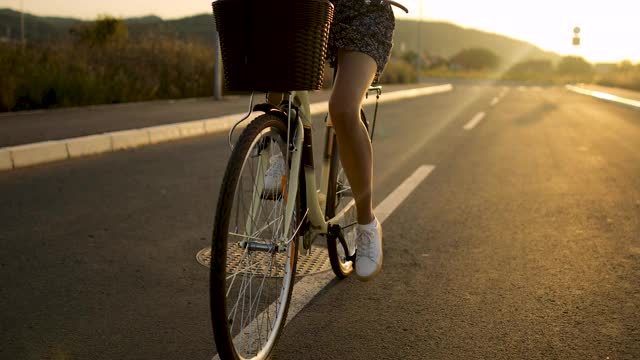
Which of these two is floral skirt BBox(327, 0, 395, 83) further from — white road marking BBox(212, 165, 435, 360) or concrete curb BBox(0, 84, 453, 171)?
concrete curb BBox(0, 84, 453, 171)

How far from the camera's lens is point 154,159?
27.9 feet

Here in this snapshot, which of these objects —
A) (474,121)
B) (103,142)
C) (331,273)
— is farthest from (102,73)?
(331,273)

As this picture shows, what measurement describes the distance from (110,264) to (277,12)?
7.47ft

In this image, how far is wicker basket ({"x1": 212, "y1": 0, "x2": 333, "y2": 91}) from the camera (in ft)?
8.29

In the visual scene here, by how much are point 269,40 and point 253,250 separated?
0.82 meters

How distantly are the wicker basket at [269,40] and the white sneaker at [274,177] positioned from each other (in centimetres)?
41

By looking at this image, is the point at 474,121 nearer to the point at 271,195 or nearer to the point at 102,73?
the point at 102,73

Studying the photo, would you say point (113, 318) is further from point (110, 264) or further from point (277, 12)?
point (277, 12)

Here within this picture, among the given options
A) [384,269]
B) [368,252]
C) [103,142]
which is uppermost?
[103,142]

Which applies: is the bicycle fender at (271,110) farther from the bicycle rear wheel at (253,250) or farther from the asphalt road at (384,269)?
the asphalt road at (384,269)

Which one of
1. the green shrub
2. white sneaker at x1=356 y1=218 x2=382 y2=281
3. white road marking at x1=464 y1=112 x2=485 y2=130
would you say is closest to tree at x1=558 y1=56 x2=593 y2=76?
white road marking at x1=464 y1=112 x2=485 y2=130

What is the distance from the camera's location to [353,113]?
315 centimetres

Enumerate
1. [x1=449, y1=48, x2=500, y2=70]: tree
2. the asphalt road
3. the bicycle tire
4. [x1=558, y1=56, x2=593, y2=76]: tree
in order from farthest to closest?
[x1=449, y1=48, x2=500, y2=70]: tree → [x1=558, y1=56, x2=593, y2=76]: tree → the bicycle tire → the asphalt road

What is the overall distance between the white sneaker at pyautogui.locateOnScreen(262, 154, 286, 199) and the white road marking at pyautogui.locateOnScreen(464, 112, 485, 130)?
11648 millimetres
